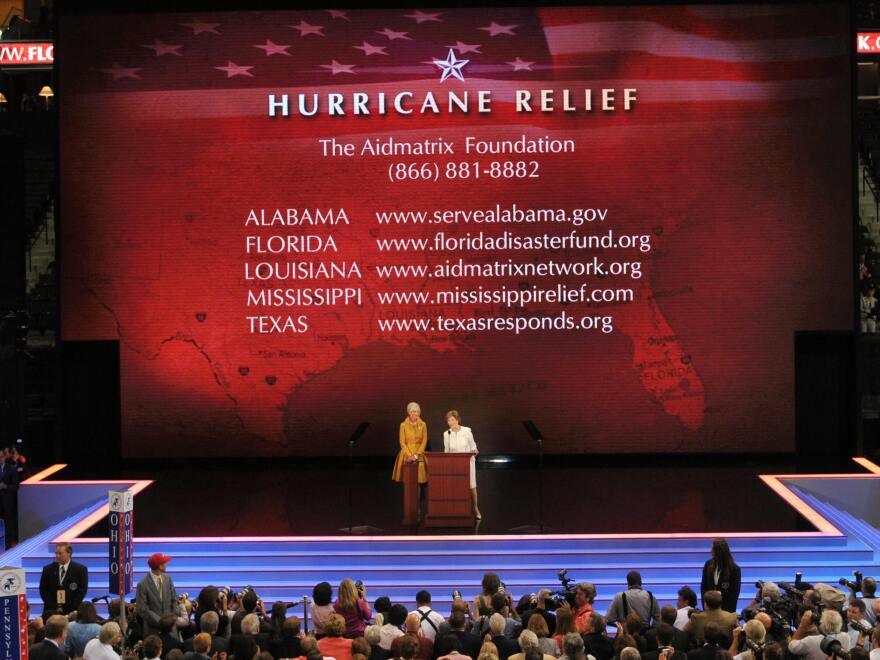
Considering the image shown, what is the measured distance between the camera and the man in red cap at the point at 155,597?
9773 mm

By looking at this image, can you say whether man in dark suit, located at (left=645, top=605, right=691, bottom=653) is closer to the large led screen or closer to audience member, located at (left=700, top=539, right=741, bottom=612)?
audience member, located at (left=700, top=539, right=741, bottom=612)

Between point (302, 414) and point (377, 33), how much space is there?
483 centimetres

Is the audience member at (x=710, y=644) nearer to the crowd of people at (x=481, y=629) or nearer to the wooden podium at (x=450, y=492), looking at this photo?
the crowd of people at (x=481, y=629)

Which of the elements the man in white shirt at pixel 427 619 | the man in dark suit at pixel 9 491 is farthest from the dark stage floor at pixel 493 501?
the man in white shirt at pixel 427 619

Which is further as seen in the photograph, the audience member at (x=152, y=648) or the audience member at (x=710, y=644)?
the audience member at (x=710, y=644)

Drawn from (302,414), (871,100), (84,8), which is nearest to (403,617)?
(302,414)

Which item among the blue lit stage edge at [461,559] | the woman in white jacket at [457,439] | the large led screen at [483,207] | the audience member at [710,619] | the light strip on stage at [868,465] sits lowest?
the blue lit stage edge at [461,559]

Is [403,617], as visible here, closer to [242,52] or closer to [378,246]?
[378,246]

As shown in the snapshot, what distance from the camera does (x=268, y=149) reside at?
1652 cm

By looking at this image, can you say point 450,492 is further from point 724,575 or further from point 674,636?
point 674,636

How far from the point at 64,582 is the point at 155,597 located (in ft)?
4.03

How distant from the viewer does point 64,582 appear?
420 inches

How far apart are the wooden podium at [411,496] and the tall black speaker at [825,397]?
551 centimetres

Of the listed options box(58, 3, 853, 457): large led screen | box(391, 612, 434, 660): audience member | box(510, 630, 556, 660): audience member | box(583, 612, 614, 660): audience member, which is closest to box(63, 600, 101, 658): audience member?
box(391, 612, 434, 660): audience member
